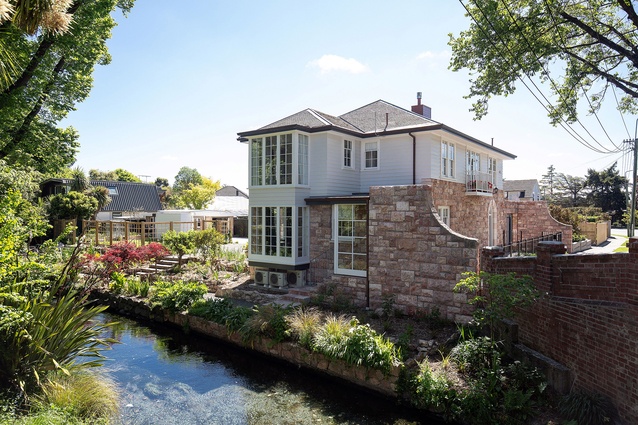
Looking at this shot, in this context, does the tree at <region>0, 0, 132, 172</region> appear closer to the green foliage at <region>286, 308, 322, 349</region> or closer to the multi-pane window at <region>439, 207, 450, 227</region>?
the green foliage at <region>286, 308, 322, 349</region>

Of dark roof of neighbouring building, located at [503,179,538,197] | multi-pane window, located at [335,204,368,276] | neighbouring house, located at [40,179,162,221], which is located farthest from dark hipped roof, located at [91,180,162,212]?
dark roof of neighbouring building, located at [503,179,538,197]

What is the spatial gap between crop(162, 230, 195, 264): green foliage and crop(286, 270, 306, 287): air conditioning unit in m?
5.84

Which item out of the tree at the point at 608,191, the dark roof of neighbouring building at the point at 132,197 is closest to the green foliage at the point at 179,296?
the dark roof of neighbouring building at the point at 132,197

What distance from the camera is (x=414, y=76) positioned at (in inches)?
492

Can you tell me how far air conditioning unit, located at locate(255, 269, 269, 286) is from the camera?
14391 millimetres

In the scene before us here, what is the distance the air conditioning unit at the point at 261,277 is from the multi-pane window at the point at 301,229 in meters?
1.57

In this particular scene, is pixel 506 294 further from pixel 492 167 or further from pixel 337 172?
pixel 492 167

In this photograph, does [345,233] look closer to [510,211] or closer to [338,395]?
[338,395]

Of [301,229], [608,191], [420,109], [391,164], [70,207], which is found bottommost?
[301,229]

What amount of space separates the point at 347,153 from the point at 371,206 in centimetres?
442

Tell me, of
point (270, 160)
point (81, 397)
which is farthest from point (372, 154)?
point (81, 397)

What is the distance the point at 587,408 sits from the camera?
593 centimetres

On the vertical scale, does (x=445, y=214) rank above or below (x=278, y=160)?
below

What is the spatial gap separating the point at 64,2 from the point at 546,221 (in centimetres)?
2220
